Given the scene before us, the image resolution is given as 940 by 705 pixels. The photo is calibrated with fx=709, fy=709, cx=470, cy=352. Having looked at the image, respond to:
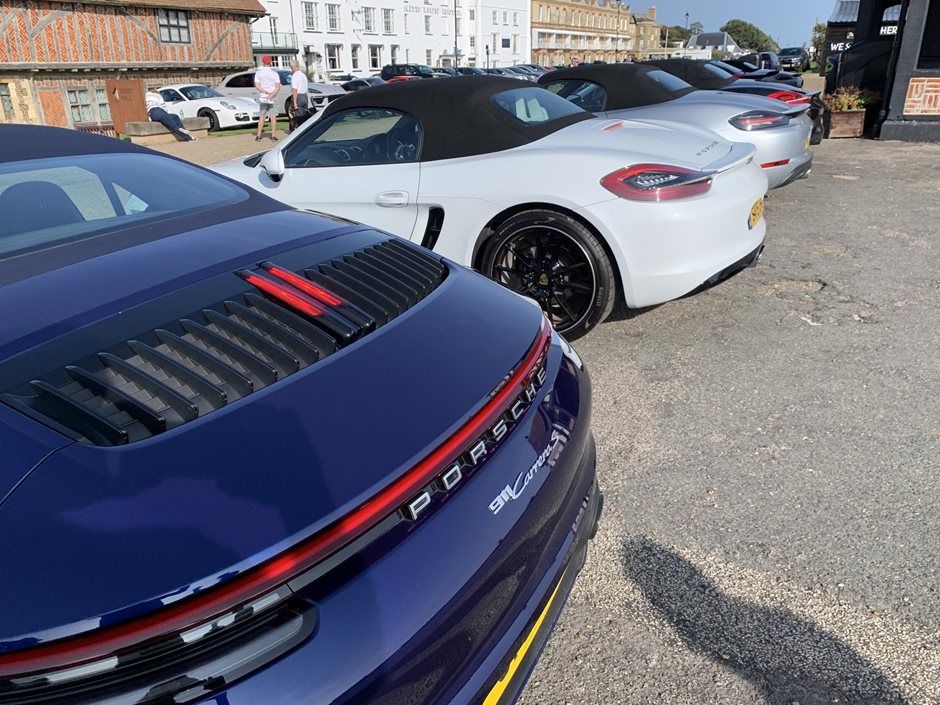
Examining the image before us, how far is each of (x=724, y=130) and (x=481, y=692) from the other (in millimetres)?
6751

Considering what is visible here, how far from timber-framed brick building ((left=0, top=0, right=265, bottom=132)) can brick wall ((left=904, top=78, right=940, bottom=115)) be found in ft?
93.4

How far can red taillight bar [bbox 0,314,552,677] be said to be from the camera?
3.14 feet

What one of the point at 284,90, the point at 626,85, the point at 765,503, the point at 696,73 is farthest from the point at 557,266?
the point at 284,90

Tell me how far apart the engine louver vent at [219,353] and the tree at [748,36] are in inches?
5130

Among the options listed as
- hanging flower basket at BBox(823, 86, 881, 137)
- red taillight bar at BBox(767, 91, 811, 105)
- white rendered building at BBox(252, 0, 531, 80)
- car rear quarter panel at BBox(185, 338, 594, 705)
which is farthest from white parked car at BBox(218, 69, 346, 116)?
white rendered building at BBox(252, 0, 531, 80)

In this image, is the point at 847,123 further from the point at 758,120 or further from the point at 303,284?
the point at 303,284

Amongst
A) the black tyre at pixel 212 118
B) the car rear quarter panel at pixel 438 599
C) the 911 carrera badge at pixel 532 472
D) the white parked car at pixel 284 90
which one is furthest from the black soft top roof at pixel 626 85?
the black tyre at pixel 212 118

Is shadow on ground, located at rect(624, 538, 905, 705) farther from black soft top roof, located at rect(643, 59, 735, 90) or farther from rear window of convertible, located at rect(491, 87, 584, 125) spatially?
black soft top roof, located at rect(643, 59, 735, 90)

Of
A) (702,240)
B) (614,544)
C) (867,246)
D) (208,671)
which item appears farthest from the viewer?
(867,246)

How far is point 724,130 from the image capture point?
695 cm

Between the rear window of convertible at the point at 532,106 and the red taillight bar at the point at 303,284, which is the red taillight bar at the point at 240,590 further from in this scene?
the rear window of convertible at the point at 532,106

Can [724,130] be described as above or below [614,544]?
above

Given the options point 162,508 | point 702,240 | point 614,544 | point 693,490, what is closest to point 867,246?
point 702,240

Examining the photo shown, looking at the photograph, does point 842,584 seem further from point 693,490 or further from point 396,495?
point 396,495
